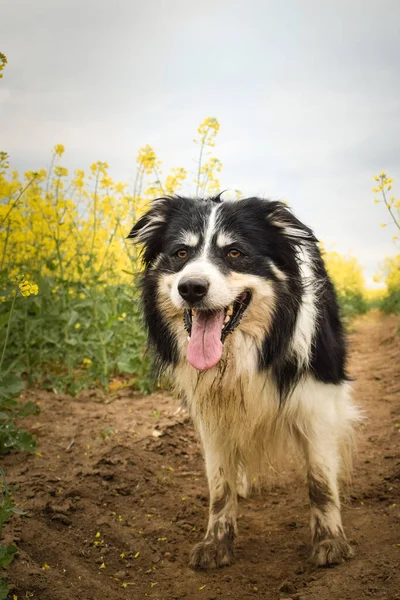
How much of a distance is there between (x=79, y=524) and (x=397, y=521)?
1854mm

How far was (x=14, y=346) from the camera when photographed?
5.78m

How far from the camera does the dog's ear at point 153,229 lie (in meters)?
3.38

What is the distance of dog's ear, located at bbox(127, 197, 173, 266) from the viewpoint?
Answer: 11.1 ft

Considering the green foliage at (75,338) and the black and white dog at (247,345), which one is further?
the green foliage at (75,338)

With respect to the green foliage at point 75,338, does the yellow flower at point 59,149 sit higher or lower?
higher

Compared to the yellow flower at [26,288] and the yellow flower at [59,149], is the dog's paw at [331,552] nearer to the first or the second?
the yellow flower at [26,288]

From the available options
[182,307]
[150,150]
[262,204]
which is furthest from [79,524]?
[150,150]

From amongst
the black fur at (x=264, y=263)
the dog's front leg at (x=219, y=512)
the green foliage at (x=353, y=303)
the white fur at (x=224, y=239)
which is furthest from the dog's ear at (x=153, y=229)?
the green foliage at (x=353, y=303)

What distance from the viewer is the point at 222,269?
284 centimetres

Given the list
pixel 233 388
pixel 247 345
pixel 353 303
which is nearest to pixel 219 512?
pixel 233 388

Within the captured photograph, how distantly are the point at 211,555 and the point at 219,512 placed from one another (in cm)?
23

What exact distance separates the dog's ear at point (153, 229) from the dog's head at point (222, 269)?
0.09 meters

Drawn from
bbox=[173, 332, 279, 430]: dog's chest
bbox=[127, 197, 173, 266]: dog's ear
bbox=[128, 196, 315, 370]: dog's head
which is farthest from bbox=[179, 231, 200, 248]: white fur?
bbox=[173, 332, 279, 430]: dog's chest

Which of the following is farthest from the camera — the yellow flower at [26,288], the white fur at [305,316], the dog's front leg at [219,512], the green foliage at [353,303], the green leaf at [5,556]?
the green foliage at [353,303]
